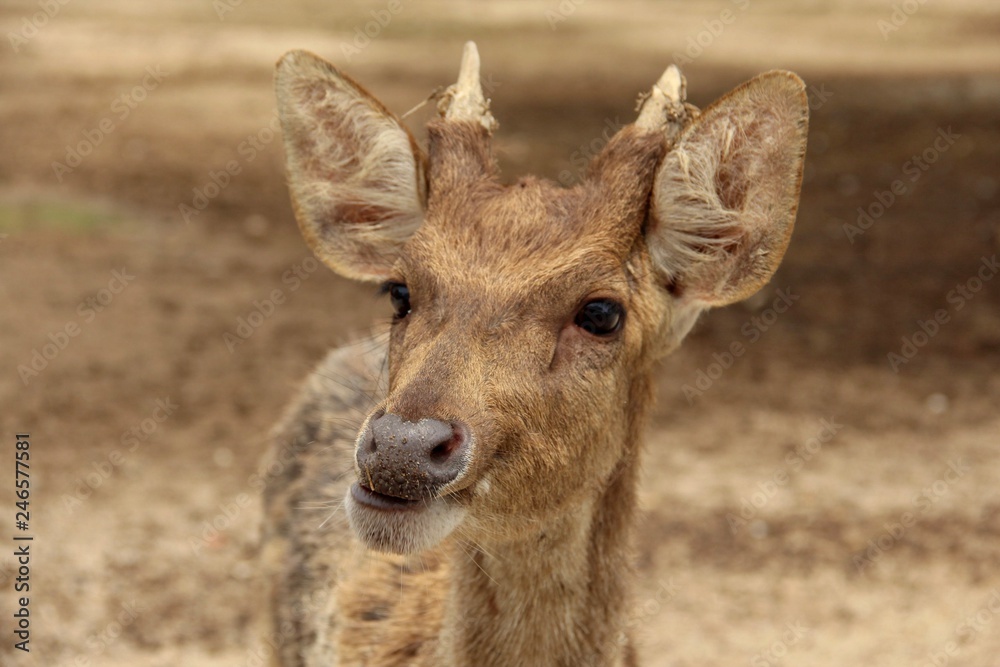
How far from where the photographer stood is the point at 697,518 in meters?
7.64

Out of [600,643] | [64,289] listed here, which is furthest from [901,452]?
[64,289]

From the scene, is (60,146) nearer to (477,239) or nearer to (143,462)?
(143,462)

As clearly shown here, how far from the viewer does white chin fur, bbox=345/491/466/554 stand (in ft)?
10.4

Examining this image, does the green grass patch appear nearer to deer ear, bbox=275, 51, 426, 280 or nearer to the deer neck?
deer ear, bbox=275, 51, 426, 280

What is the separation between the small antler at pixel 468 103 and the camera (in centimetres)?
411

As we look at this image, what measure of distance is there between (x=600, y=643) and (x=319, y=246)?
180cm

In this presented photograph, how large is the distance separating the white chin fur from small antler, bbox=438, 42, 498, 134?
1.54 meters

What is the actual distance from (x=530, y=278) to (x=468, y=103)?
0.91 m

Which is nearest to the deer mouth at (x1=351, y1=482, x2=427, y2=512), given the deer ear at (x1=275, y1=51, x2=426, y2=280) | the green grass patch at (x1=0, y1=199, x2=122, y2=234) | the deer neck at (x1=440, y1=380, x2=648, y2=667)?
the deer neck at (x1=440, y1=380, x2=648, y2=667)

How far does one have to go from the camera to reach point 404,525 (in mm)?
3162

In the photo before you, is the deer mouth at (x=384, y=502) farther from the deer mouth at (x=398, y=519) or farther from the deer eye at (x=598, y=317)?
the deer eye at (x=598, y=317)

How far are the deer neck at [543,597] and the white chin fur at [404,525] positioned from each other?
47cm

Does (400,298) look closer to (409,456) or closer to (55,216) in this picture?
(409,456)

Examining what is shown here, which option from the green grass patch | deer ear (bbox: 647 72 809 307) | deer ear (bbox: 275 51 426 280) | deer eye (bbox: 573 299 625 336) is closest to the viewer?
deer ear (bbox: 647 72 809 307)
